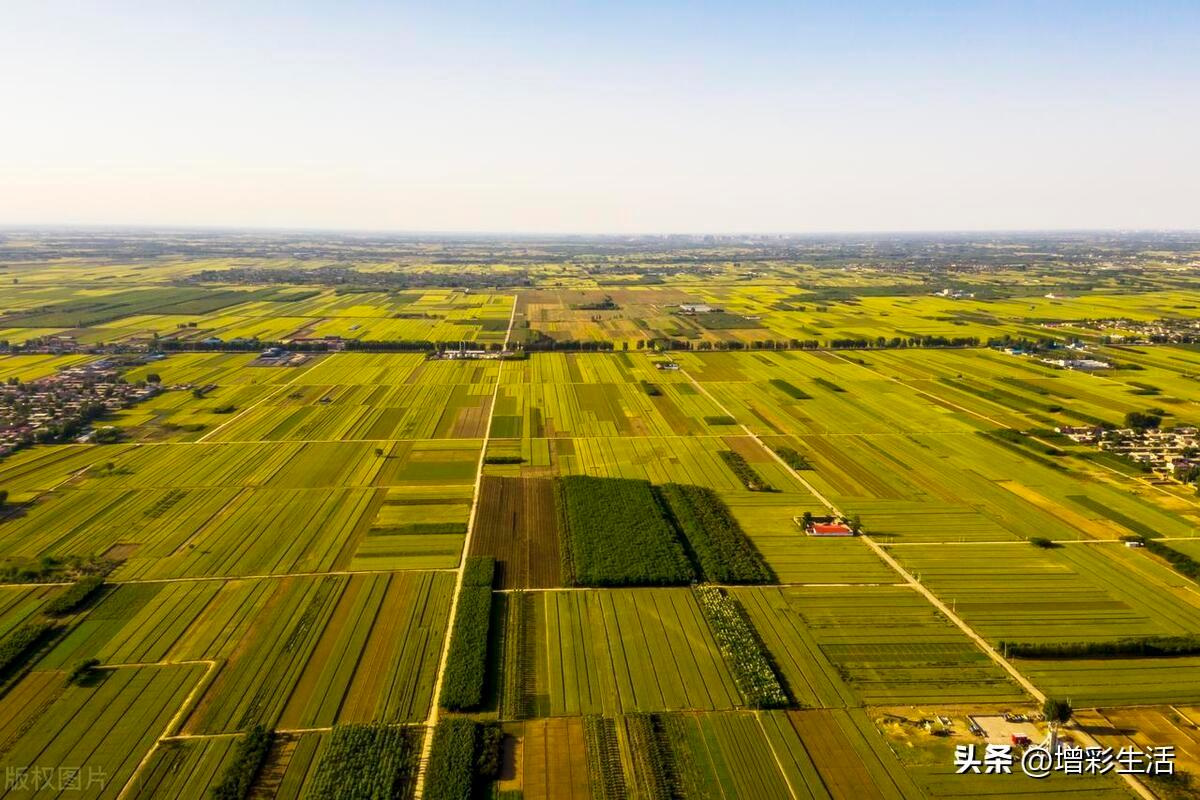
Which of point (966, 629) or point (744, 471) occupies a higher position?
point (744, 471)

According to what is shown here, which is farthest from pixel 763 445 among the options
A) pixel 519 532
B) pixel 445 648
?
pixel 445 648

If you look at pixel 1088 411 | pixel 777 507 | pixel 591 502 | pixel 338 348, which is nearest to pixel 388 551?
pixel 591 502

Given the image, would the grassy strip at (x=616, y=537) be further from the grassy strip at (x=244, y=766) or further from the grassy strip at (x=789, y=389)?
the grassy strip at (x=789, y=389)

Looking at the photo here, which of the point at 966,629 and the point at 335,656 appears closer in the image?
the point at 335,656

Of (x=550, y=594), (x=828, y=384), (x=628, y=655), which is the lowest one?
(x=628, y=655)

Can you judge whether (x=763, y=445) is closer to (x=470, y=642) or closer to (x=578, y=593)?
(x=578, y=593)
